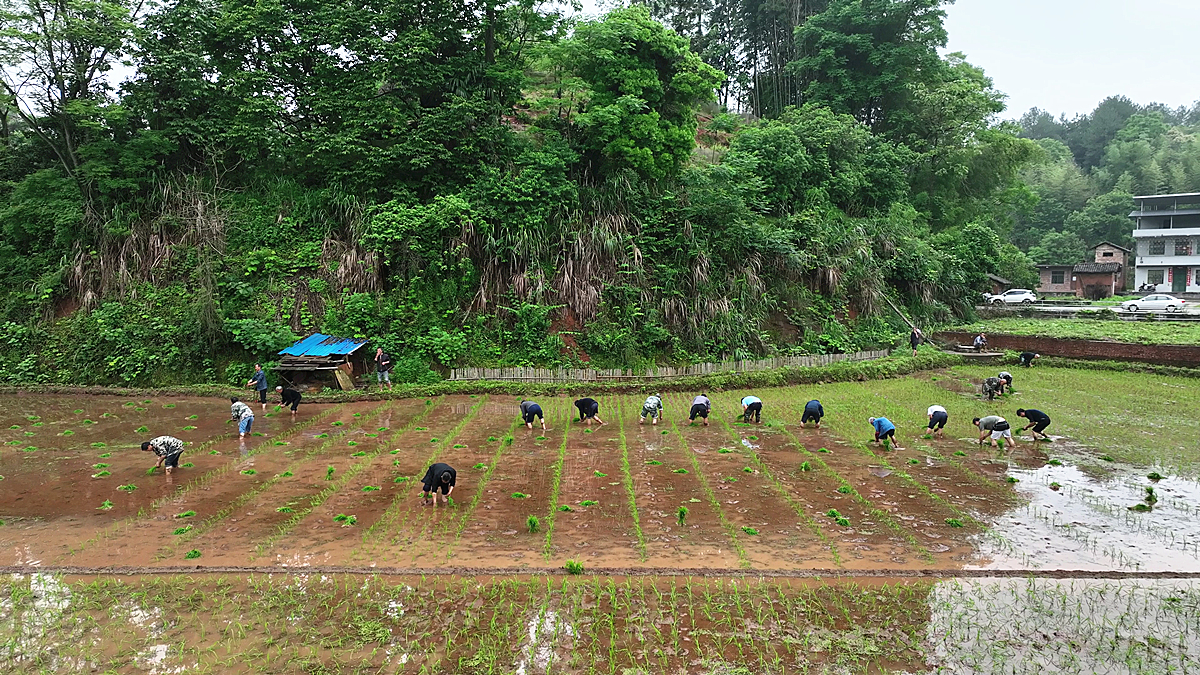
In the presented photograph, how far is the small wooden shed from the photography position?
18.9 metres

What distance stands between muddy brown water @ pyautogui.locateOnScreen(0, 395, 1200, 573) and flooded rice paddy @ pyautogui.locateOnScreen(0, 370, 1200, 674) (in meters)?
0.05

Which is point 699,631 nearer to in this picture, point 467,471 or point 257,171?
point 467,471

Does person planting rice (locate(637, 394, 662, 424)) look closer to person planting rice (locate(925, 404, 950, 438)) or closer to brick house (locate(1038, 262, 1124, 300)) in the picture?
person planting rice (locate(925, 404, 950, 438))

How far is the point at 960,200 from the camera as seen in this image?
35188mm

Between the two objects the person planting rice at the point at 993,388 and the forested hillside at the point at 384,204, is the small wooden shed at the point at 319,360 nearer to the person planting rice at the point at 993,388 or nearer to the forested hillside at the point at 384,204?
the forested hillside at the point at 384,204

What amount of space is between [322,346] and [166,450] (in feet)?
26.7

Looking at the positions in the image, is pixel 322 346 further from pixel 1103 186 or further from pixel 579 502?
pixel 1103 186

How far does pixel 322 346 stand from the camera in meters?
19.3

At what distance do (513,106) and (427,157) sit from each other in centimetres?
491

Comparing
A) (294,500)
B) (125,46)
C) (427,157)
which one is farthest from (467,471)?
(125,46)

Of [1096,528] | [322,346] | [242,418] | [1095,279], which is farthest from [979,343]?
[1095,279]

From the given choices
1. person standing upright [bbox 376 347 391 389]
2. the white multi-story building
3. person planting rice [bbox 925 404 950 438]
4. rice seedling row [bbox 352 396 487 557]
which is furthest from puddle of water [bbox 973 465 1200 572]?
the white multi-story building

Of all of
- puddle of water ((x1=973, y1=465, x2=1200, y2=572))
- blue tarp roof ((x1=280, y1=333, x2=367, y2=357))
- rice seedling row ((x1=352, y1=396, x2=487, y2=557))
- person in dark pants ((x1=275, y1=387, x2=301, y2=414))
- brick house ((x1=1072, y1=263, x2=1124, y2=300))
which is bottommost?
puddle of water ((x1=973, y1=465, x2=1200, y2=572))

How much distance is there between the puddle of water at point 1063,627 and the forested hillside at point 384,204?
14323 mm
